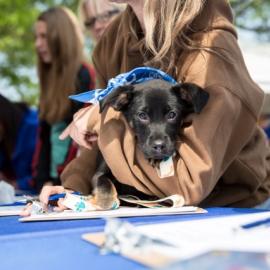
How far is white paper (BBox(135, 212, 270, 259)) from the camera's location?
4.64 feet

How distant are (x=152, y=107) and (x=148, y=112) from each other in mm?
31

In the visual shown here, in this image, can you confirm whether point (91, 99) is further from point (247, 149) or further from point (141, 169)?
point (247, 149)

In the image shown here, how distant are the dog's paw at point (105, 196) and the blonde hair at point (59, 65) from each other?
2.61 metres

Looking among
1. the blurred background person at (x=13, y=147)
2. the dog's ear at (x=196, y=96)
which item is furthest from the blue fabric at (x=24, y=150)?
the dog's ear at (x=196, y=96)

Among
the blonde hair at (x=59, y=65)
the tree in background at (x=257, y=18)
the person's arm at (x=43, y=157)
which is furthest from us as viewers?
the tree in background at (x=257, y=18)

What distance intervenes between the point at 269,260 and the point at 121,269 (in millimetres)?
374

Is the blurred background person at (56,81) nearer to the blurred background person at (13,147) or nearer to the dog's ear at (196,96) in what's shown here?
the blurred background person at (13,147)

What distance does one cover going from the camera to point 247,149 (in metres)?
2.67

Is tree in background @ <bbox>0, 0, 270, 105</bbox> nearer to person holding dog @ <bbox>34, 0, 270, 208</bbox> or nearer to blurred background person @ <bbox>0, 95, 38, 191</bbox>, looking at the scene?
blurred background person @ <bbox>0, 95, 38, 191</bbox>

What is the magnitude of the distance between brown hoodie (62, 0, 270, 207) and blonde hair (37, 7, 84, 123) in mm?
2260

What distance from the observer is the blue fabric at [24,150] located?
20.5 feet

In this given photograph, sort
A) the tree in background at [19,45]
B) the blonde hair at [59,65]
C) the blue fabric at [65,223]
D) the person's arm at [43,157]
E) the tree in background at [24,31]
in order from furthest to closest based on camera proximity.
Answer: the tree in background at [19,45], the tree in background at [24,31], the person's arm at [43,157], the blonde hair at [59,65], the blue fabric at [65,223]

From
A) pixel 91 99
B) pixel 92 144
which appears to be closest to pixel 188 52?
pixel 91 99

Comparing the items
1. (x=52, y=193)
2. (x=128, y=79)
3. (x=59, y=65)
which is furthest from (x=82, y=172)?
(x=59, y=65)
